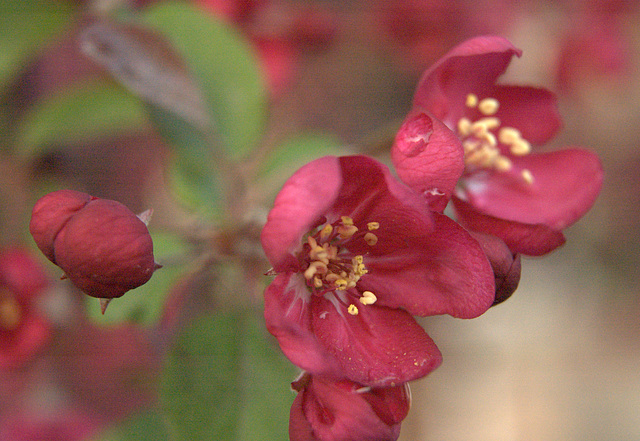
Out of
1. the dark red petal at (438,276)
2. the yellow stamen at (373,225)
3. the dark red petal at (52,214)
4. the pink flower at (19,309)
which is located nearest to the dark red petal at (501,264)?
the dark red petal at (438,276)

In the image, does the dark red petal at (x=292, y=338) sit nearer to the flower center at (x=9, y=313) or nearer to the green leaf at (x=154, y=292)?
the green leaf at (x=154, y=292)

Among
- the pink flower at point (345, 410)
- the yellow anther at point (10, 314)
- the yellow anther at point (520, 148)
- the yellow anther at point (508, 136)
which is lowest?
the yellow anther at point (10, 314)

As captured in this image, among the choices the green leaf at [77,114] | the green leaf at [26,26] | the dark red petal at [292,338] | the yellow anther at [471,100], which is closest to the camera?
the dark red petal at [292,338]

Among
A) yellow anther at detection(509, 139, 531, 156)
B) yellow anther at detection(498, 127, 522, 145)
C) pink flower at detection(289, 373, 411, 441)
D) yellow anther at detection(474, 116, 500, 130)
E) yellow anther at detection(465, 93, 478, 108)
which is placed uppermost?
yellow anther at detection(465, 93, 478, 108)

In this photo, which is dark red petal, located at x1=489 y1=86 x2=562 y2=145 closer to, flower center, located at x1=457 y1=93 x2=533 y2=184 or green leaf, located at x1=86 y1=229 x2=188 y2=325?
flower center, located at x1=457 y1=93 x2=533 y2=184

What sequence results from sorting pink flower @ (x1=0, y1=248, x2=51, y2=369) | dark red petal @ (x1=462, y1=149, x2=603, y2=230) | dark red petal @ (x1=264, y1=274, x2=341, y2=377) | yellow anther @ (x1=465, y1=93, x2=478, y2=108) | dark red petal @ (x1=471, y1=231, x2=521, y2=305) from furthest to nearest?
pink flower @ (x1=0, y1=248, x2=51, y2=369)
yellow anther @ (x1=465, y1=93, x2=478, y2=108)
dark red petal @ (x1=462, y1=149, x2=603, y2=230)
dark red petal @ (x1=471, y1=231, x2=521, y2=305)
dark red petal @ (x1=264, y1=274, x2=341, y2=377)

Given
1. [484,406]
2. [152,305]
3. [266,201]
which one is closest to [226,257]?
[152,305]

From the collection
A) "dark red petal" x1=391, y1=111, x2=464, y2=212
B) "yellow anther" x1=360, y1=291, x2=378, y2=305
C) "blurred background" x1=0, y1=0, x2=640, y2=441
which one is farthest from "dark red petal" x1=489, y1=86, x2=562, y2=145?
"yellow anther" x1=360, y1=291, x2=378, y2=305
